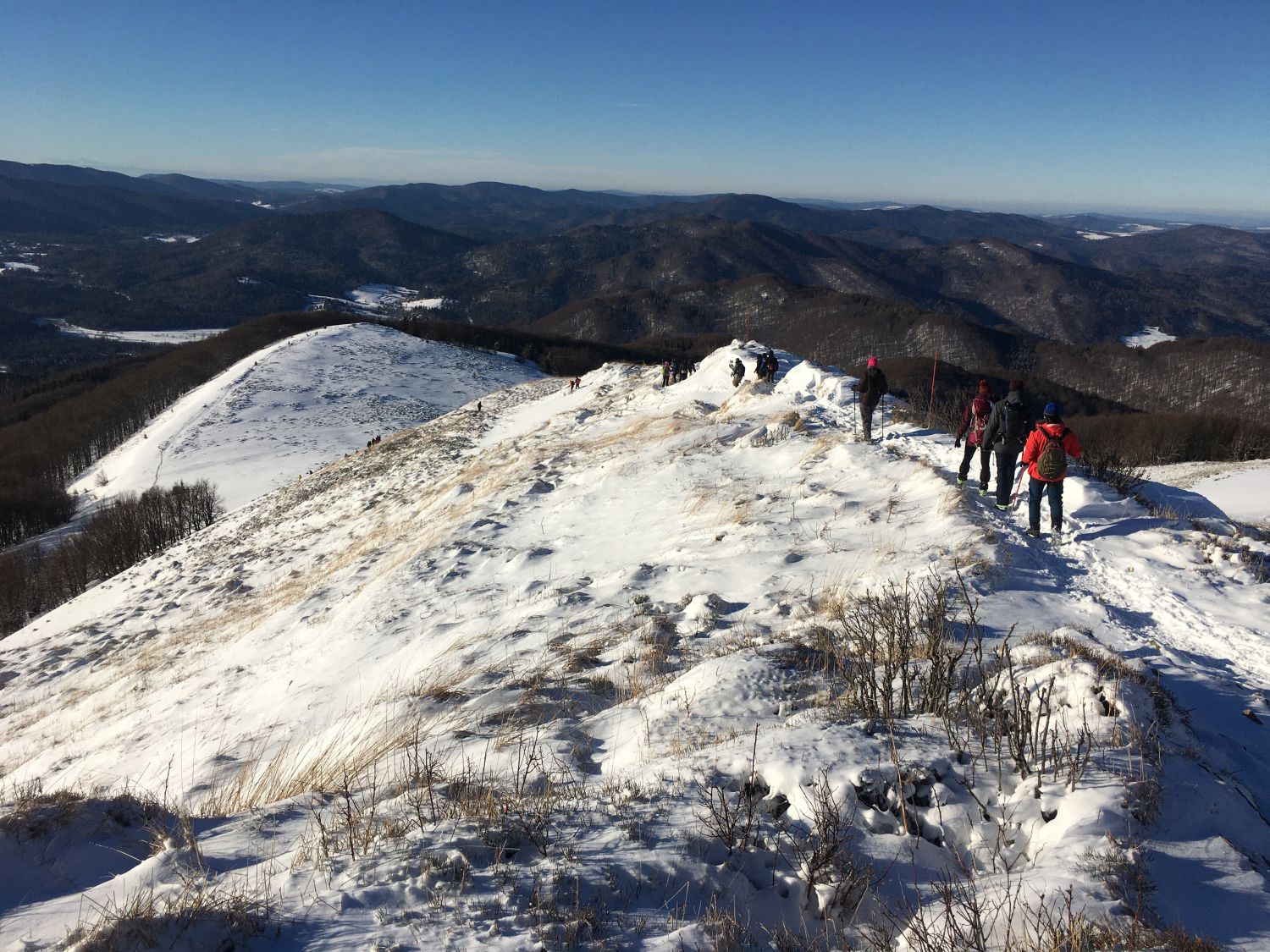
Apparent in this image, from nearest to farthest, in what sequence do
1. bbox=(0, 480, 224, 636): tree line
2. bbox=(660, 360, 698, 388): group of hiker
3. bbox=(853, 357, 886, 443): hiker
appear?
bbox=(853, 357, 886, 443): hiker, bbox=(660, 360, 698, 388): group of hiker, bbox=(0, 480, 224, 636): tree line

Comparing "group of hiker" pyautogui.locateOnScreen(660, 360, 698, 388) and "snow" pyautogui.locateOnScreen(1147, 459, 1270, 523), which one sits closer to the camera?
"snow" pyautogui.locateOnScreen(1147, 459, 1270, 523)

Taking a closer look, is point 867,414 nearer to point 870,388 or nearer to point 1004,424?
point 870,388

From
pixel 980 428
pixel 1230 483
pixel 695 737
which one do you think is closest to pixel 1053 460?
pixel 980 428

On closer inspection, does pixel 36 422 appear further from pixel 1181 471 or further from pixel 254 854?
pixel 1181 471

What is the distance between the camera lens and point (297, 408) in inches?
1969

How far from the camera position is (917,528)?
9.20 m

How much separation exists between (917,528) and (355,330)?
228ft

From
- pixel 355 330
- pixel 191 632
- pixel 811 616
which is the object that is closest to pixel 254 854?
pixel 811 616

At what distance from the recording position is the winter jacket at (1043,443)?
353 inches

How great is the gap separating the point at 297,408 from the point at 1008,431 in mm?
52277

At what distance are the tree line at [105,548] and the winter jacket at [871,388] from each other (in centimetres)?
3015

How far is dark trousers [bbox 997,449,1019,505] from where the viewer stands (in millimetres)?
9742

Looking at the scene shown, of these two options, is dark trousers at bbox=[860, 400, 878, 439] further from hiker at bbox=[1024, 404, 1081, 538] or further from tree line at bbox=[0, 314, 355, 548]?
tree line at bbox=[0, 314, 355, 548]

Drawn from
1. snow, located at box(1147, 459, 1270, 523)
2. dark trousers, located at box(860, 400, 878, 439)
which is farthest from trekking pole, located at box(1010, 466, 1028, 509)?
snow, located at box(1147, 459, 1270, 523)
